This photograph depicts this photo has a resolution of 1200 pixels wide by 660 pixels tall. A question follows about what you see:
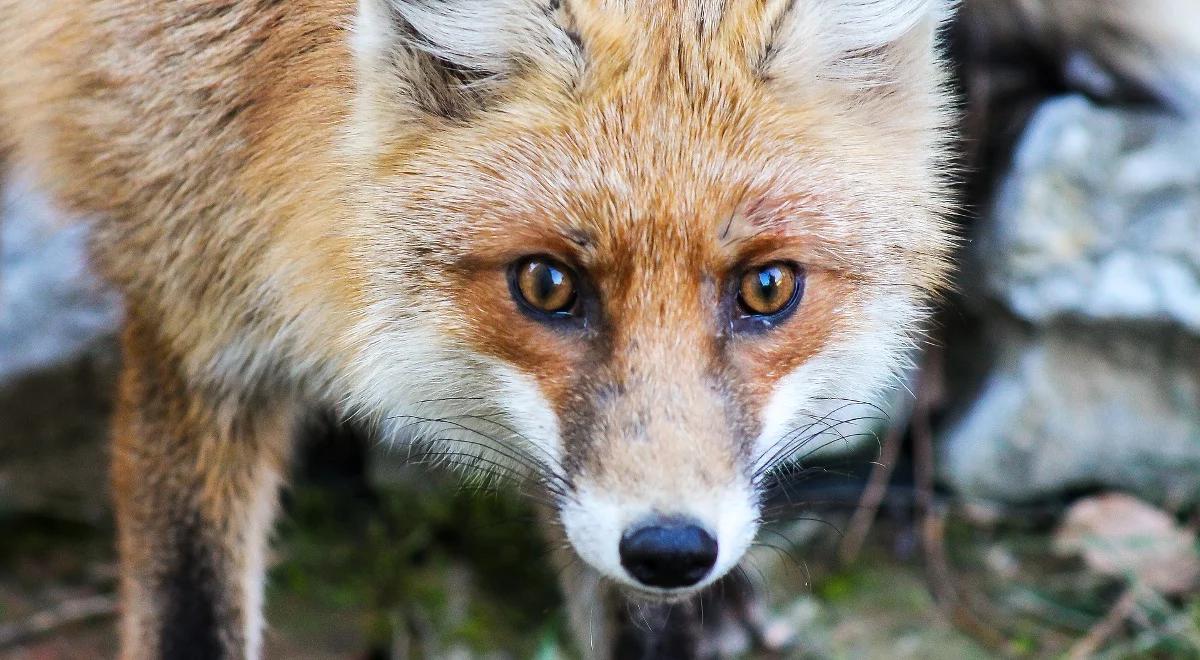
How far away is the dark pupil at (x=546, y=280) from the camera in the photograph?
2.74m

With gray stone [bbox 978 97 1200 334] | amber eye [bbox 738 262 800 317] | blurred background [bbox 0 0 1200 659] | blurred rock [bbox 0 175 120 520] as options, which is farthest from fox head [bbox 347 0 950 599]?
blurred rock [bbox 0 175 120 520]

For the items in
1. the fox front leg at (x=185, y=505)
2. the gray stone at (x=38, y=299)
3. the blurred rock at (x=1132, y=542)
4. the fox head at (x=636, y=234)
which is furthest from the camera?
the gray stone at (x=38, y=299)

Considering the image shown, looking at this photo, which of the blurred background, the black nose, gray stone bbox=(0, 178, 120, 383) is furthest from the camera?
gray stone bbox=(0, 178, 120, 383)

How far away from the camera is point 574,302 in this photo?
2.76m

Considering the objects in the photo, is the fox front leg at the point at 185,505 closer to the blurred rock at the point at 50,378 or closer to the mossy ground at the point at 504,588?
the mossy ground at the point at 504,588

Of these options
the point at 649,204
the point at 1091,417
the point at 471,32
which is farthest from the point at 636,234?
the point at 1091,417

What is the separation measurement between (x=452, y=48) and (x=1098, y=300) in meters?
2.88

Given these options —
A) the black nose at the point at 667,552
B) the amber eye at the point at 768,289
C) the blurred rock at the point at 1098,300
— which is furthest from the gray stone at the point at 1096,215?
the black nose at the point at 667,552

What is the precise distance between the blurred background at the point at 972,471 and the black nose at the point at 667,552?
1835 mm

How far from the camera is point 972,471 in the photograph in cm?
484

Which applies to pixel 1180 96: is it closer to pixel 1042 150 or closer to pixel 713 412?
pixel 1042 150

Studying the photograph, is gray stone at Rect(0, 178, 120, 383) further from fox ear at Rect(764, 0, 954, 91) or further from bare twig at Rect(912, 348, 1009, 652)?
bare twig at Rect(912, 348, 1009, 652)

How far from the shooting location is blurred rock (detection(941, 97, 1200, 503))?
179 inches

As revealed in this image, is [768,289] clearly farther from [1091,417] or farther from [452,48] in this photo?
[1091,417]
